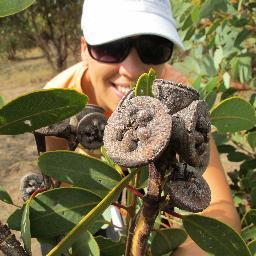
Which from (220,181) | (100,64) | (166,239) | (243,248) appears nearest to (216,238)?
(243,248)

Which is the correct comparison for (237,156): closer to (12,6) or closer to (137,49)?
(137,49)

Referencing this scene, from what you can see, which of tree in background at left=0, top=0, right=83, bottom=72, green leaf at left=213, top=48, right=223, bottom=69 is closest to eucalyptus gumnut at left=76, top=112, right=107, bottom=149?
green leaf at left=213, top=48, right=223, bottom=69

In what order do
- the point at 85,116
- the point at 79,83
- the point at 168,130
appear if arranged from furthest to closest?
the point at 79,83, the point at 85,116, the point at 168,130

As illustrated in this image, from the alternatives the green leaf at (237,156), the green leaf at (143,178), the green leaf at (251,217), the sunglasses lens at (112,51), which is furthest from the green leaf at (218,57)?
the green leaf at (143,178)

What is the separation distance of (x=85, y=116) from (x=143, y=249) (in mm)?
261

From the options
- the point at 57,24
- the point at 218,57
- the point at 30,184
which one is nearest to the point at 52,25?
the point at 57,24

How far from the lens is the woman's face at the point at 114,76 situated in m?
1.49

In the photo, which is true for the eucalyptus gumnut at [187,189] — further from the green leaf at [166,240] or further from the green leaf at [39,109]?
the green leaf at [166,240]

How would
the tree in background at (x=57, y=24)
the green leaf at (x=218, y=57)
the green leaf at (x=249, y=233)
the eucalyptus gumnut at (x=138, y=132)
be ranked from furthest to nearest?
the tree in background at (x=57, y=24) → the green leaf at (x=218, y=57) → the green leaf at (x=249, y=233) → the eucalyptus gumnut at (x=138, y=132)

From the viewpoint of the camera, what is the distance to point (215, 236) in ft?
1.97

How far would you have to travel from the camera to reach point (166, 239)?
771 millimetres

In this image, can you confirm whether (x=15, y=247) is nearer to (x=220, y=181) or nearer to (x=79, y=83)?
(x=220, y=181)

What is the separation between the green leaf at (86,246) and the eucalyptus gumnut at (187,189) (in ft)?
0.69

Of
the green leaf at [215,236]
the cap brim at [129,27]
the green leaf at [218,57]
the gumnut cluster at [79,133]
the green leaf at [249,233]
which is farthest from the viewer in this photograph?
the green leaf at [218,57]
